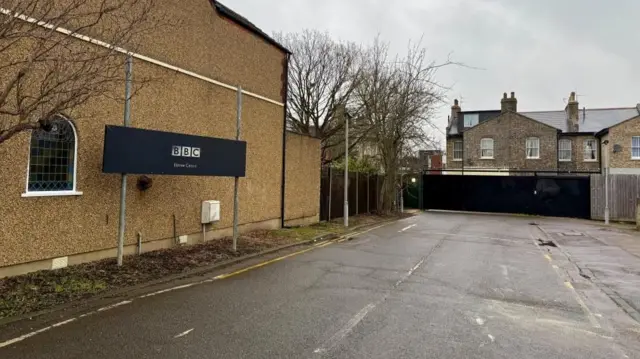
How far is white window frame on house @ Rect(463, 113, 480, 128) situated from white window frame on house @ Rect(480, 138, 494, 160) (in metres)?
6.09

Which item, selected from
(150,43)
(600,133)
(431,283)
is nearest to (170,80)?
(150,43)

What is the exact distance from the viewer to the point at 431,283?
26.5 ft

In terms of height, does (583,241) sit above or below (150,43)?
below

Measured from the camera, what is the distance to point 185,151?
9.32 m

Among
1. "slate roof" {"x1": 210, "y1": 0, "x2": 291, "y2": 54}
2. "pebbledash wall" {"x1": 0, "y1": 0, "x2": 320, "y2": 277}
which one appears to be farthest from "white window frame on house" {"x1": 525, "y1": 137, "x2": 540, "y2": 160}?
"slate roof" {"x1": 210, "y1": 0, "x2": 291, "y2": 54}

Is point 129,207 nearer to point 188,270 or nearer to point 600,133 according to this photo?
point 188,270

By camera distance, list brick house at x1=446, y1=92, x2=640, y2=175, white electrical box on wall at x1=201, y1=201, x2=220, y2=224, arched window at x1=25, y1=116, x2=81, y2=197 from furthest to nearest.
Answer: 1. brick house at x1=446, y1=92, x2=640, y2=175
2. white electrical box on wall at x1=201, y1=201, x2=220, y2=224
3. arched window at x1=25, y1=116, x2=81, y2=197

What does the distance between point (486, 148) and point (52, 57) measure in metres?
39.9

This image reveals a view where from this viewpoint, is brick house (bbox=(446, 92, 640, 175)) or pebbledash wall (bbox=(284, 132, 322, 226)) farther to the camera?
brick house (bbox=(446, 92, 640, 175))

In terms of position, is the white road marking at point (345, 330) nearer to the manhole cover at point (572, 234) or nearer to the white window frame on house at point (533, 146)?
the manhole cover at point (572, 234)

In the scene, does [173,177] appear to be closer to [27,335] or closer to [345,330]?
[27,335]

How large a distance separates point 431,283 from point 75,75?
6.64m

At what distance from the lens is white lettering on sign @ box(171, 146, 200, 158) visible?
29.6 feet

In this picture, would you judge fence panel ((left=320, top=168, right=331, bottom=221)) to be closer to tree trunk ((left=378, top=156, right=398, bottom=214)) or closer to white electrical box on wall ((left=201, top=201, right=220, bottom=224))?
tree trunk ((left=378, top=156, right=398, bottom=214))
